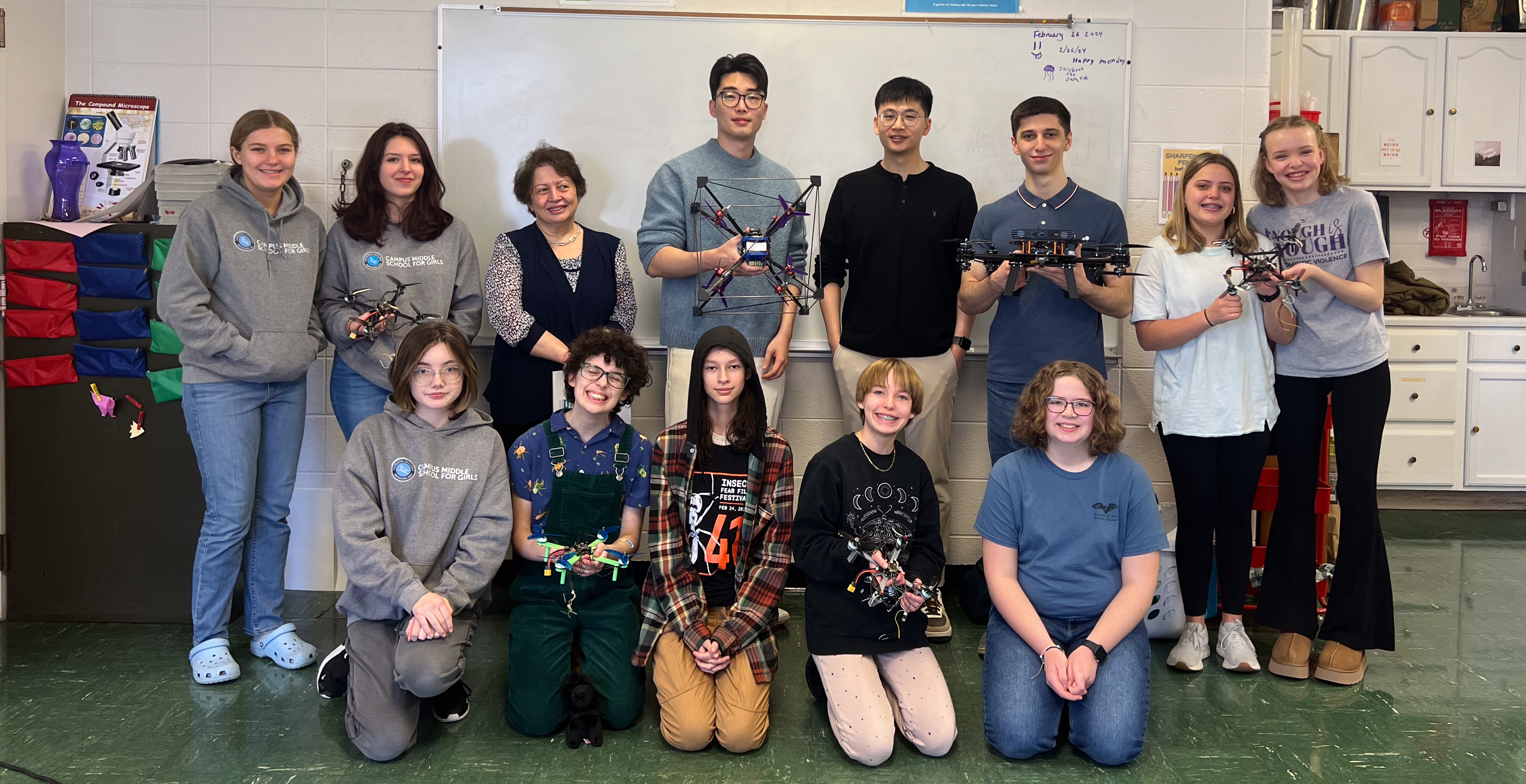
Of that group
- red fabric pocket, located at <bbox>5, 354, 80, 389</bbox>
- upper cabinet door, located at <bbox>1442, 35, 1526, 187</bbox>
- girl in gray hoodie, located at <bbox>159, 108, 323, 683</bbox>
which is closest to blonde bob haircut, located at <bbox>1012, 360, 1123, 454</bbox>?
girl in gray hoodie, located at <bbox>159, 108, 323, 683</bbox>

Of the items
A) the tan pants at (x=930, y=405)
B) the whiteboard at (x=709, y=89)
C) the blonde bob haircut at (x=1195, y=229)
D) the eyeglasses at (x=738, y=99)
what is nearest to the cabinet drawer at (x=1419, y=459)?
the whiteboard at (x=709, y=89)

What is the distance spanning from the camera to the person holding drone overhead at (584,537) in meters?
2.60

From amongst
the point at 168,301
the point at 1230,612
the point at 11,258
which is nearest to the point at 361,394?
the point at 168,301

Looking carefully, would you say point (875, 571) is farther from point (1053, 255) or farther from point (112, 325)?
point (112, 325)

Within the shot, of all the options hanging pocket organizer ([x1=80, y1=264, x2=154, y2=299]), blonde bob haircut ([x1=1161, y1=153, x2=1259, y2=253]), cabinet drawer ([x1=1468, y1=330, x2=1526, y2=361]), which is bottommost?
cabinet drawer ([x1=1468, y1=330, x2=1526, y2=361])

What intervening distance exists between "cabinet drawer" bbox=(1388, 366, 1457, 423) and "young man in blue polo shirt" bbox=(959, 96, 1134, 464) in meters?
2.82

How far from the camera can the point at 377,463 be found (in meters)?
Result: 2.64

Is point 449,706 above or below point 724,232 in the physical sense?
below

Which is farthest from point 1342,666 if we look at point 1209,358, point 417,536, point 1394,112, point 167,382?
point 167,382

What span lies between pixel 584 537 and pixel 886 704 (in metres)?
0.87

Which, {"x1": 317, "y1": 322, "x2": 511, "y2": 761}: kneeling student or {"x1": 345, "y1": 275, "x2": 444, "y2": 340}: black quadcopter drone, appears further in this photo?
{"x1": 345, "y1": 275, "x2": 444, "y2": 340}: black quadcopter drone

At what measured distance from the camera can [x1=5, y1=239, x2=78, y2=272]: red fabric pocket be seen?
10.7ft

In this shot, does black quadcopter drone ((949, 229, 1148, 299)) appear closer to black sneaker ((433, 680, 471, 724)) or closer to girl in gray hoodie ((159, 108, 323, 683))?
black sneaker ((433, 680, 471, 724))

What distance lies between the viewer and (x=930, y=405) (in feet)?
10.9
